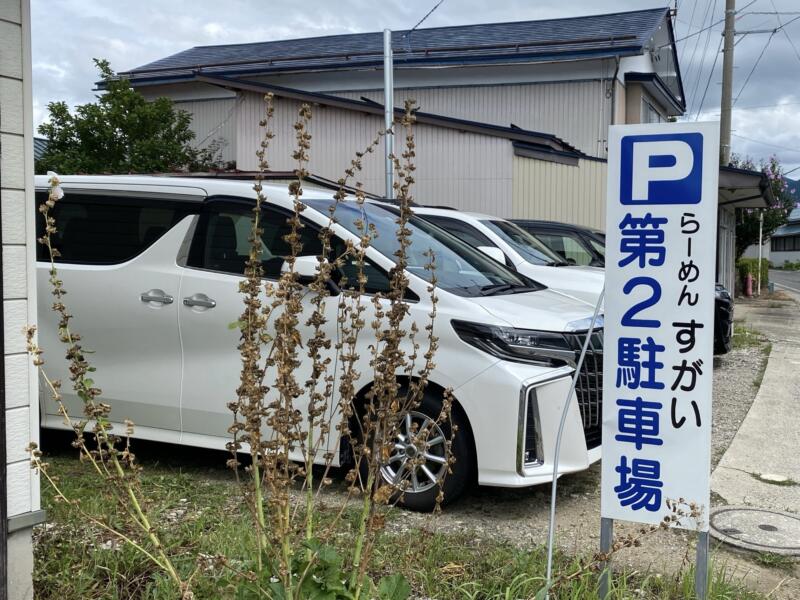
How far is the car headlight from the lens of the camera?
4.32m

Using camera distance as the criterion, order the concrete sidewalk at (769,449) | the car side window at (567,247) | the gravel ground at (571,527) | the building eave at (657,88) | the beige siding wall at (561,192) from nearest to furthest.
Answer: the gravel ground at (571,527)
the concrete sidewalk at (769,449)
the car side window at (567,247)
the beige siding wall at (561,192)
the building eave at (657,88)

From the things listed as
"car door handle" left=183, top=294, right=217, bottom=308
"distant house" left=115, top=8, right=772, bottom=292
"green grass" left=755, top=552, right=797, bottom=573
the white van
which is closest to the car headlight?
"green grass" left=755, top=552, right=797, bottom=573

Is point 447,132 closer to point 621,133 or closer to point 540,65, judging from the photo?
point 540,65

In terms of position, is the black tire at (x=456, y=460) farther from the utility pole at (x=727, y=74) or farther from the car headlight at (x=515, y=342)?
the utility pole at (x=727, y=74)

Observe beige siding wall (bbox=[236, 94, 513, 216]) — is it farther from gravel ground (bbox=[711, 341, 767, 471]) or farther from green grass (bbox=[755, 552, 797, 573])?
green grass (bbox=[755, 552, 797, 573])

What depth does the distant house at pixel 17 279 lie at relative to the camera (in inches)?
115

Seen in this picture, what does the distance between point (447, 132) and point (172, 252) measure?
12145 mm

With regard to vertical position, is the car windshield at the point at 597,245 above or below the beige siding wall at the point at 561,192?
below

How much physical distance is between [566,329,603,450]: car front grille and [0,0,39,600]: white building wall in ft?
8.90

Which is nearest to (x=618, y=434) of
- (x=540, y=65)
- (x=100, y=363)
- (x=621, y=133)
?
(x=621, y=133)

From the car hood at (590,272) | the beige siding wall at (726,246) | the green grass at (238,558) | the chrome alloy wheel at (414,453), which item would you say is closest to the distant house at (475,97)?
the beige siding wall at (726,246)

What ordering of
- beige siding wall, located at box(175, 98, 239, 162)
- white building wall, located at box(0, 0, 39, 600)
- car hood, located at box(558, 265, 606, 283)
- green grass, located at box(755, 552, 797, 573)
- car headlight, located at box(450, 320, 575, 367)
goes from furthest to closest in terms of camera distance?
beige siding wall, located at box(175, 98, 239, 162), car hood, located at box(558, 265, 606, 283), car headlight, located at box(450, 320, 575, 367), green grass, located at box(755, 552, 797, 573), white building wall, located at box(0, 0, 39, 600)

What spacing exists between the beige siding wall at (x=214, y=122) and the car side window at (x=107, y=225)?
55.0ft

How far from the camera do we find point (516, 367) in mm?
4270
